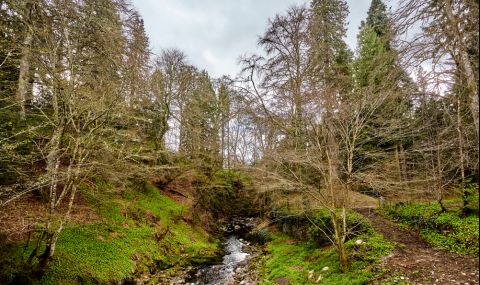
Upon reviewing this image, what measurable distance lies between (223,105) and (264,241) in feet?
47.3

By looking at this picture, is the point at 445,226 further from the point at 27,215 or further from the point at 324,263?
the point at 27,215

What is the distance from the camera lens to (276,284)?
9.38m

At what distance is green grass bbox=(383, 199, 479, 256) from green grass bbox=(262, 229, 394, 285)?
170cm

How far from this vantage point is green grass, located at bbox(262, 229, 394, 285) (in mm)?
8204

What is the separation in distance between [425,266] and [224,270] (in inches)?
302

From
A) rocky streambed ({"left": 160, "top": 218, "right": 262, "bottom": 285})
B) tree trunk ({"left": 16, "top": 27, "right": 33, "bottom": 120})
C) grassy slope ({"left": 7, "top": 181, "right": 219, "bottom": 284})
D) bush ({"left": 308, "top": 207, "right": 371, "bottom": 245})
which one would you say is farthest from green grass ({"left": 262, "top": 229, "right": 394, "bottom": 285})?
tree trunk ({"left": 16, "top": 27, "right": 33, "bottom": 120})

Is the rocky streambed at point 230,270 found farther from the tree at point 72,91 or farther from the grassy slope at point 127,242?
the tree at point 72,91

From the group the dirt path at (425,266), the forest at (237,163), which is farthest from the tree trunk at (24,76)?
the dirt path at (425,266)

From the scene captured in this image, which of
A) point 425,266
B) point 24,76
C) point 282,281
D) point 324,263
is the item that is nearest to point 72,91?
point 24,76

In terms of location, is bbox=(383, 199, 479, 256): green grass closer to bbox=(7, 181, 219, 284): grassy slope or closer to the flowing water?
the flowing water

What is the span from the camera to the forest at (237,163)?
6879 mm

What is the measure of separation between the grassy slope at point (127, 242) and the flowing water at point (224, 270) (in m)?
0.90

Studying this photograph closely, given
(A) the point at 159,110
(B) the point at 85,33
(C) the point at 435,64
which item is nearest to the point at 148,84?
(A) the point at 159,110

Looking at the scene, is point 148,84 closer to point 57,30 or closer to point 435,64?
point 57,30
